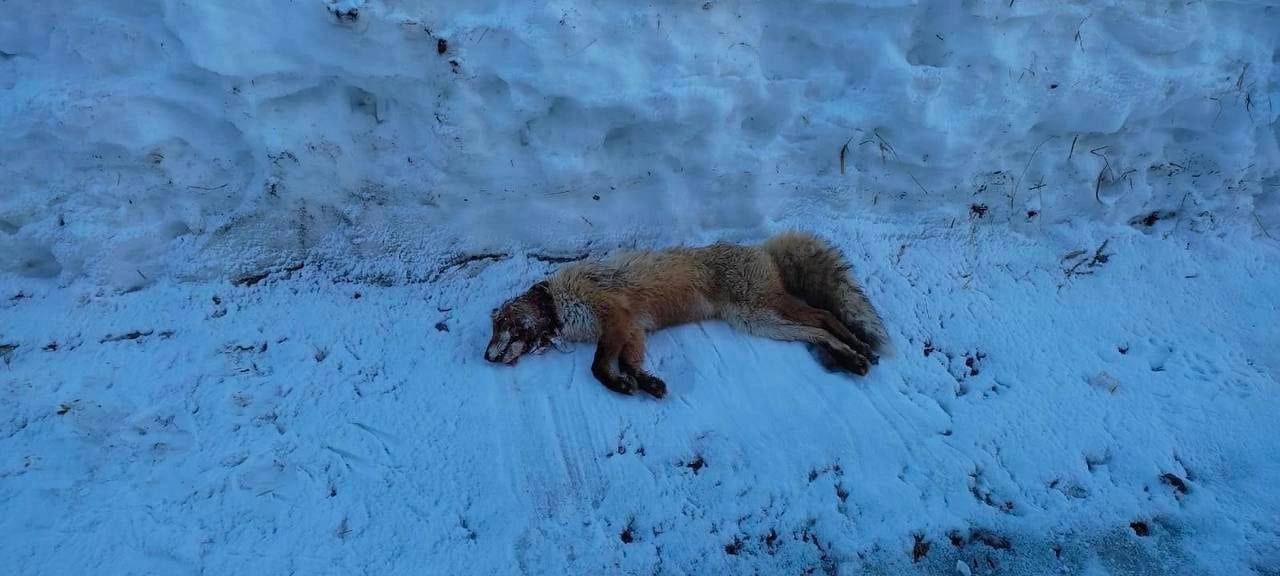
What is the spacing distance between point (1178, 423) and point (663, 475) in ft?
10.2

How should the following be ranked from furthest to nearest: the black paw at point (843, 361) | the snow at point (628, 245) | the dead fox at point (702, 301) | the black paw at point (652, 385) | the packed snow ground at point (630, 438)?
the dead fox at point (702, 301), the black paw at point (843, 361), the black paw at point (652, 385), the snow at point (628, 245), the packed snow ground at point (630, 438)

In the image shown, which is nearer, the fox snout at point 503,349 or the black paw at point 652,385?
the black paw at point 652,385

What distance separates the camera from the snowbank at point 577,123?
450cm

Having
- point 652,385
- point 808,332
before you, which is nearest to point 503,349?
point 652,385

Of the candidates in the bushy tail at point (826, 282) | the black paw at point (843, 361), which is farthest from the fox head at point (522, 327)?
the black paw at point (843, 361)

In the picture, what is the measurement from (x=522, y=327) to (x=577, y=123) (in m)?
1.48

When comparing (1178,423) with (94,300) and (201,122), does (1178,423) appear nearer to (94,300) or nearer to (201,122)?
(201,122)

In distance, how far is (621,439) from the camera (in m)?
4.07

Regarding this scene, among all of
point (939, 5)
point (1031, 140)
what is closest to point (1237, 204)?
point (1031, 140)

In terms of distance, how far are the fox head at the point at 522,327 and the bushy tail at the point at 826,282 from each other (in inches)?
63.9

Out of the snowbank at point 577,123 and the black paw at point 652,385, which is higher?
the snowbank at point 577,123

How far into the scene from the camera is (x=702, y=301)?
5.00 m

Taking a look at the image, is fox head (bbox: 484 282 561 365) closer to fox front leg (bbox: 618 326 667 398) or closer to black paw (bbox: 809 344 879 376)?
fox front leg (bbox: 618 326 667 398)

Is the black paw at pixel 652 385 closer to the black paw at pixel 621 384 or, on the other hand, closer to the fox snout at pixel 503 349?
the black paw at pixel 621 384
